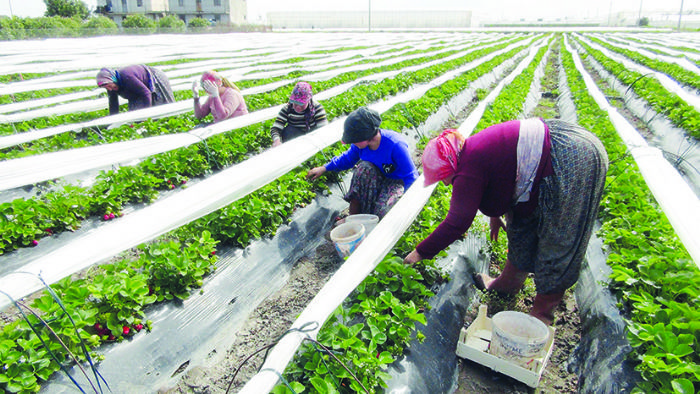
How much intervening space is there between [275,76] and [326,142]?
7.12 metres

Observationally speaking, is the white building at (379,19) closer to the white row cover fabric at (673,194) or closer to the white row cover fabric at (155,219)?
the white row cover fabric at (673,194)

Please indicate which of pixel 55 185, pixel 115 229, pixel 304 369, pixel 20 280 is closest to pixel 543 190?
pixel 304 369

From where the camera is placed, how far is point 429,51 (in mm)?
20266

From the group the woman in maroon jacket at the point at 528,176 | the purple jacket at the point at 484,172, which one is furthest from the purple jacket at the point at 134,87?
the purple jacket at the point at 484,172

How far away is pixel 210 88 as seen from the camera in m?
5.01

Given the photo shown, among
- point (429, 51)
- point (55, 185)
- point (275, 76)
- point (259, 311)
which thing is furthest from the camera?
point (429, 51)

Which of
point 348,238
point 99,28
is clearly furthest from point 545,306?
point 99,28

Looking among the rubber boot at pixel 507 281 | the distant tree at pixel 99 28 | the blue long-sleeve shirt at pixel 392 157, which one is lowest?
the rubber boot at pixel 507 281

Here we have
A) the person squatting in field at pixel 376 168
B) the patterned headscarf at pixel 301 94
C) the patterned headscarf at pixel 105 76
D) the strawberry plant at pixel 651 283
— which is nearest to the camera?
the strawberry plant at pixel 651 283

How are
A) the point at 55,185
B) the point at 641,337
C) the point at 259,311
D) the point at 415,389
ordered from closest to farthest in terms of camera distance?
the point at 641,337 → the point at 415,389 → the point at 259,311 → the point at 55,185

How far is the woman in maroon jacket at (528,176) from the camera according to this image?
2.17 m

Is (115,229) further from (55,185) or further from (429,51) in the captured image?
(429,51)

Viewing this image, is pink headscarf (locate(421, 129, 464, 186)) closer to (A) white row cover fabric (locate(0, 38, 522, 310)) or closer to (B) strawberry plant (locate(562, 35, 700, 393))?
(B) strawberry plant (locate(562, 35, 700, 393))

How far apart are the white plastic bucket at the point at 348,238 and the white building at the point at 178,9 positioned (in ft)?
183
